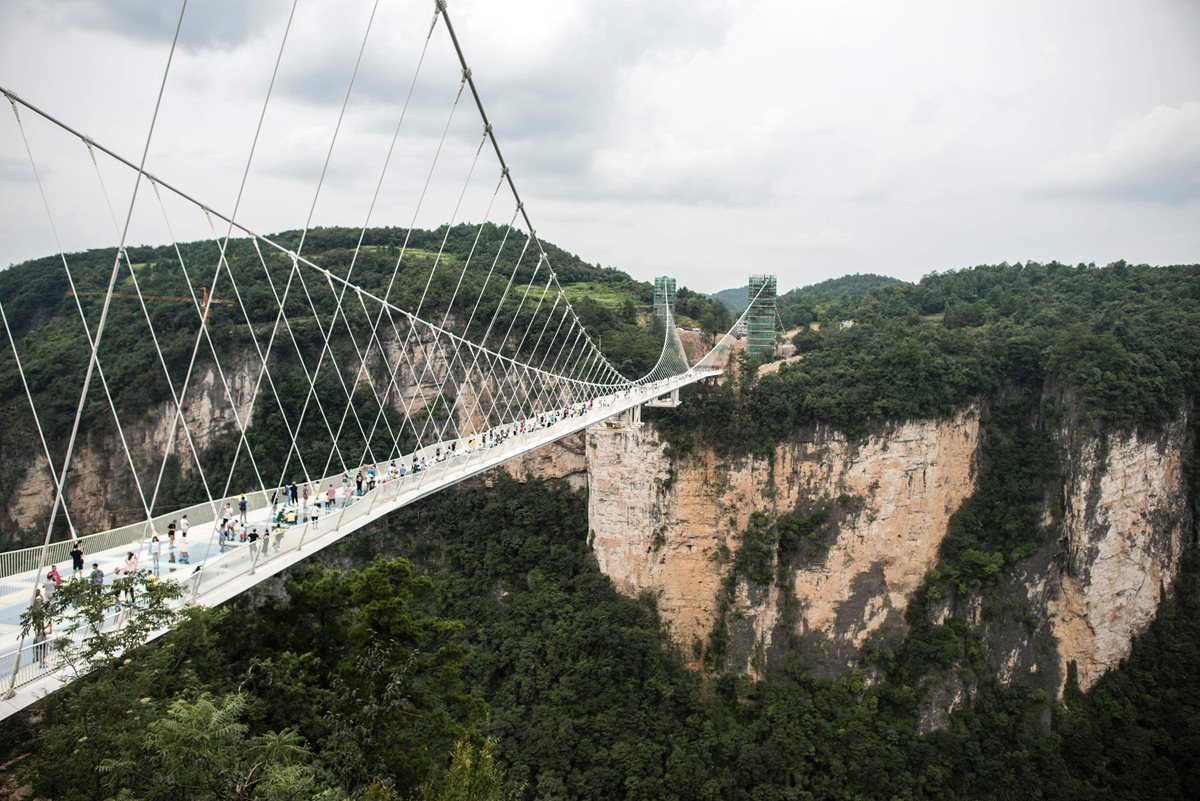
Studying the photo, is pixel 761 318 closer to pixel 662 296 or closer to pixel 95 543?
pixel 662 296

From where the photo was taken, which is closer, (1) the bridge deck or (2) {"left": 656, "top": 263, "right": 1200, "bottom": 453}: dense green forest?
(1) the bridge deck

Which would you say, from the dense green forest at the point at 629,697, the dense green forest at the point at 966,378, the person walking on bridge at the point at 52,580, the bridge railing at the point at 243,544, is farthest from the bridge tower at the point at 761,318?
the person walking on bridge at the point at 52,580

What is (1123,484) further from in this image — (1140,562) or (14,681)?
(14,681)

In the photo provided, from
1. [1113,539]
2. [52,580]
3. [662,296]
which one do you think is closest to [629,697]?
[1113,539]

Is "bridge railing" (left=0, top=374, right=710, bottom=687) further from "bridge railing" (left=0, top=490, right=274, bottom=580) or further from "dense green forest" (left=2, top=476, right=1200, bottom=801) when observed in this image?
"dense green forest" (left=2, top=476, right=1200, bottom=801)

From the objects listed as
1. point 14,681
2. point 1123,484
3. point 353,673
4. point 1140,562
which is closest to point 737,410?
point 1123,484

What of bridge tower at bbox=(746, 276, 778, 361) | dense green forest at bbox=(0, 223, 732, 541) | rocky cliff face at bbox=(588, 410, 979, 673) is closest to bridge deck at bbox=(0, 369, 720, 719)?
rocky cliff face at bbox=(588, 410, 979, 673)
